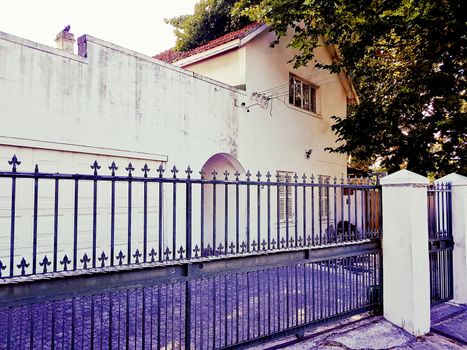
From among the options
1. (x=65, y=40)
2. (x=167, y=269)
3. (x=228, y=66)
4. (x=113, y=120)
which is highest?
(x=228, y=66)

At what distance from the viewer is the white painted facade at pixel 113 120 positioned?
614 centimetres

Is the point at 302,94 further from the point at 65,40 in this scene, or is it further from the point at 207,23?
the point at 65,40

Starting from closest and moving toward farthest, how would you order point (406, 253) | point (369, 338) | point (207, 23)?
point (369, 338) → point (406, 253) → point (207, 23)

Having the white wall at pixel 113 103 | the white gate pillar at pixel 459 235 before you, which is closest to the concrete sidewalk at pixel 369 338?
the white gate pillar at pixel 459 235

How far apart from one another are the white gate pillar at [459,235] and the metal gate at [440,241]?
0.25ft

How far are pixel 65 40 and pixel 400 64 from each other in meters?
10.1

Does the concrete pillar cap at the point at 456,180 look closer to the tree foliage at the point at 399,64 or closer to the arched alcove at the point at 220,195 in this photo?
the tree foliage at the point at 399,64

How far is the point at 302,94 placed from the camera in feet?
43.0

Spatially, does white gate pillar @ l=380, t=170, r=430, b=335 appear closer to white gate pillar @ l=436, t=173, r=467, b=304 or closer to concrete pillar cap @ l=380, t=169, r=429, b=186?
concrete pillar cap @ l=380, t=169, r=429, b=186

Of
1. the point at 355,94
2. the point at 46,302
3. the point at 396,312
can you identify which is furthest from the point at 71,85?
the point at 355,94

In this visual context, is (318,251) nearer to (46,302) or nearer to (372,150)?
(46,302)

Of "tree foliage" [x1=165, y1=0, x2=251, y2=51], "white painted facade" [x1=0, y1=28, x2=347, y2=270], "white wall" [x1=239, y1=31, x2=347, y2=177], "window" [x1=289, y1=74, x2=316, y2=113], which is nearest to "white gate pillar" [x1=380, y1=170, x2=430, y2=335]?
"white painted facade" [x1=0, y1=28, x2=347, y2=270]

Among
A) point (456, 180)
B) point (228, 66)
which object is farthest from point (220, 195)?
point (456, 180)

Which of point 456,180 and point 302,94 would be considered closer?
point 456,180
